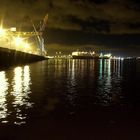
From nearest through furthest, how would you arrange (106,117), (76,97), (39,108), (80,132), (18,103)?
1. (80,132)
2. (106,117)
3. (39,108)
4. (18,103)
5. (76,97)

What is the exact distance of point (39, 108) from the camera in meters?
20.4

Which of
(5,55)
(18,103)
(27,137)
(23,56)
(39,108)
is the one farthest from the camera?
(23,56)

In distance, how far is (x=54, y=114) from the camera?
18.6 metres

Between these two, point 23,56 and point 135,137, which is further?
point 23,56

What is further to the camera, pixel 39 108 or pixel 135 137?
pixel 39 108

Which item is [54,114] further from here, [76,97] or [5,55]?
[5,55]

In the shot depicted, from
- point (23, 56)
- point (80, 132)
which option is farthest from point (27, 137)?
point (23, 56)

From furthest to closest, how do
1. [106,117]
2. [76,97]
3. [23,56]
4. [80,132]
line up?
[23,56] < [76,97] < [106,117] < [80,132]

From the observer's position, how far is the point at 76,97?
2608 cm

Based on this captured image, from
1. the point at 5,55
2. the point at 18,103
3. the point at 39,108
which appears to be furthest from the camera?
the point at 5,55

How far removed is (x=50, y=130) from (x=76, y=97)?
11.1 metres

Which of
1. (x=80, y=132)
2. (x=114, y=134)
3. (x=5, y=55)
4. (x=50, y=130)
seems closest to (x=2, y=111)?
(x=50, y=130)

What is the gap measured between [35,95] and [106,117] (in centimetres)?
977

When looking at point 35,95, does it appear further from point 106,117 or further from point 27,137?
point 27,137
